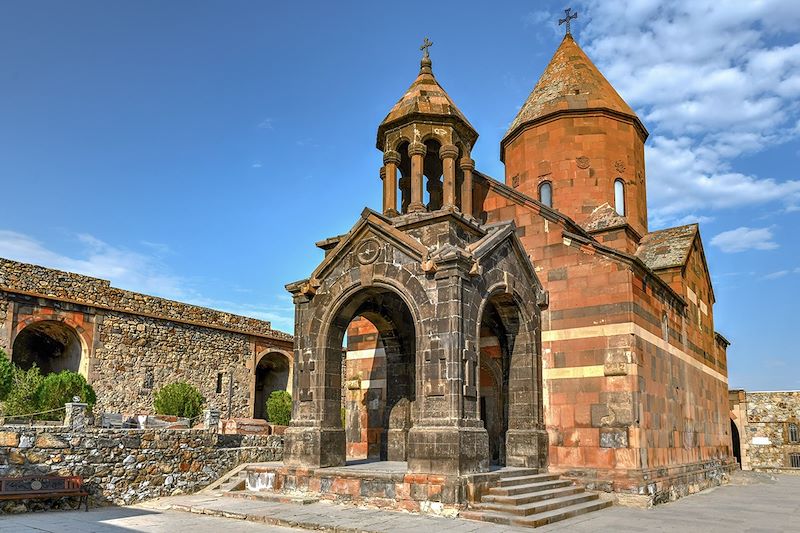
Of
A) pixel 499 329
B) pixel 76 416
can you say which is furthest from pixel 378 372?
pixel 76 416

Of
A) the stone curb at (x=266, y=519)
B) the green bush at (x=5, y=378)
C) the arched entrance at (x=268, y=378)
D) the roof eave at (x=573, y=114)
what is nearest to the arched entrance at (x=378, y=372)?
the stone curb at (x=266, y=519)

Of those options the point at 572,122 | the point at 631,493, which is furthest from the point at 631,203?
the point at 631,493

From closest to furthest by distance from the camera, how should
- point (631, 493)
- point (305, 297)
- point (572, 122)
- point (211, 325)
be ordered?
point (631, 493) → point (305, 297) → point (572, 122) → point (211, 325)

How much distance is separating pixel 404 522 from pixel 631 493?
5224 millimetres

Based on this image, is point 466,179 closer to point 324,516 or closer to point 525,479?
point 525,479

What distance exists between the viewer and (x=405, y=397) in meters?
14.6

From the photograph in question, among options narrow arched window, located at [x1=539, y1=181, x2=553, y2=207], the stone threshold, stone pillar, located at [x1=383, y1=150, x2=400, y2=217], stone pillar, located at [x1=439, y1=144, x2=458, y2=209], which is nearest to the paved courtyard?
the stone threshold

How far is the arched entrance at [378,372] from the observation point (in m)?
14.2

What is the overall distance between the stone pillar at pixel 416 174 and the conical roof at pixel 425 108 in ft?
2.13

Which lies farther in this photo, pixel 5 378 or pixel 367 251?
pixel 5 378

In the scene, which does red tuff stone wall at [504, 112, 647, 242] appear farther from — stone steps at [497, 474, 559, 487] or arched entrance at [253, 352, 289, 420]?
arched entrance at [253, 352, 289, 420]

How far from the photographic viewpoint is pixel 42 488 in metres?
11.0

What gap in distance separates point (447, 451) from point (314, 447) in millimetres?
2914

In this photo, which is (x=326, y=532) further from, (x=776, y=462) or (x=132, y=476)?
(x=776, y=462)
